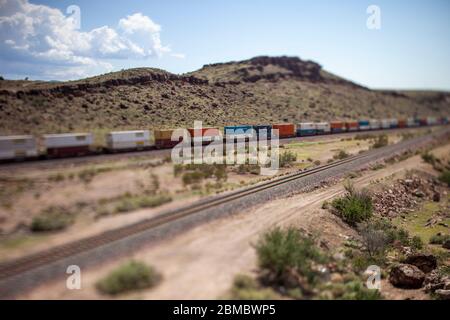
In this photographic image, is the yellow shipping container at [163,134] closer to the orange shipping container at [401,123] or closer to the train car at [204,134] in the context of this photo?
the train car at [204,134]

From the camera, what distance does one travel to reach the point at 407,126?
10388cm

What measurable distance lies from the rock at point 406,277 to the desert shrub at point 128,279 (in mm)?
13266

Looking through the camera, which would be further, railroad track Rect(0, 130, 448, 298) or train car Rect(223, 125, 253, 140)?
train car Rect(223, 125, 253, 140)

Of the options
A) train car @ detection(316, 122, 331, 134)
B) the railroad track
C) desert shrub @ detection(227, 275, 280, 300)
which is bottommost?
desert shrub @ detection(227, 275, 280, 300)

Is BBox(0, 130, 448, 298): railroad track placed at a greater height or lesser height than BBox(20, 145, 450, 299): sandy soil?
greater

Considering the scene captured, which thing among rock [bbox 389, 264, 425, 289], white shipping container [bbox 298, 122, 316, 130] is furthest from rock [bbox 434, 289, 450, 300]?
white shipping container [bbox 298, 122, 316, 130]

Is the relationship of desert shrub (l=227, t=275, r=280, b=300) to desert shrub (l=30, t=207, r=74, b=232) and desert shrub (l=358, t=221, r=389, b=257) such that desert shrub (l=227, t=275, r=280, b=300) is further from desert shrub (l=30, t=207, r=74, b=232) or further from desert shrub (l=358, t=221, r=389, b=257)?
desert shrub (l=358, t=221, r=389, b=257)

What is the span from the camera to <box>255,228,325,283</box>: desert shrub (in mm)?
15734

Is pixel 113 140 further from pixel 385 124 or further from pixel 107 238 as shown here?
pixel 385 124

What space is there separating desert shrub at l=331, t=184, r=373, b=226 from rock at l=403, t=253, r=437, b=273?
4.46 m
